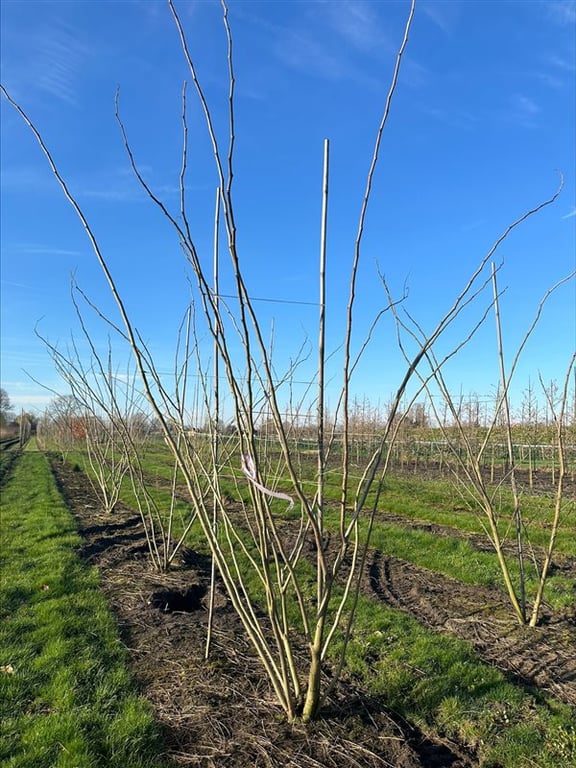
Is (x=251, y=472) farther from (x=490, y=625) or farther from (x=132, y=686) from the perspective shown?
(x=490, y=625)

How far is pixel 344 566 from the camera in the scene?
19.3 feet

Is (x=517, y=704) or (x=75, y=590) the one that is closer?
(x=517, y=704)

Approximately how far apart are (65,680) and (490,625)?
3031 millimetres

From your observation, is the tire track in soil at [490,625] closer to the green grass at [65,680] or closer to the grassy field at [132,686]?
the grassy field at [132,686]

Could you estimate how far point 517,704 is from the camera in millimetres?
2812

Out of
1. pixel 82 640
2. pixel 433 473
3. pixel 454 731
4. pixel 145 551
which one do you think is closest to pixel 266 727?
pixel 454 731

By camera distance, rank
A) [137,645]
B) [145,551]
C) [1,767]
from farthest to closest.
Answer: [145,551] → [137,645] → [1,767]

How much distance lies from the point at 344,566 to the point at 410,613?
5.07 ft

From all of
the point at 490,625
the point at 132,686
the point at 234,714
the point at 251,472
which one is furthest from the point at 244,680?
the point at 490,625

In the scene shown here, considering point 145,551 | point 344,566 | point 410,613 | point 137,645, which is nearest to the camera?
point 137,645

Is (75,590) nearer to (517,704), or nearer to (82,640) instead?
(82,640)

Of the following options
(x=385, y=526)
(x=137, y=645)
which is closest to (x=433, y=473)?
(x=385, y=526)

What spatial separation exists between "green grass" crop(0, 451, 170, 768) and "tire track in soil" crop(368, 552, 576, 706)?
228cm

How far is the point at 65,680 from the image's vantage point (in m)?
3.04
